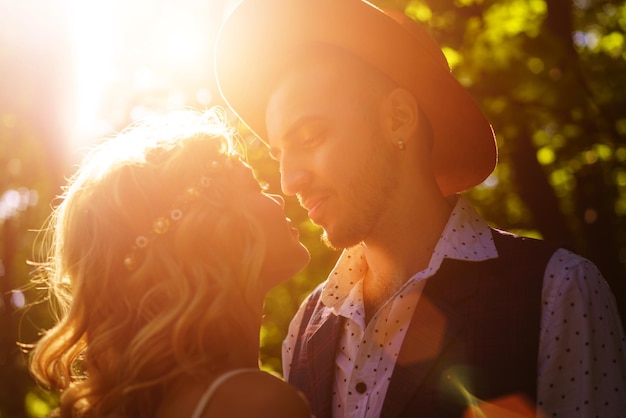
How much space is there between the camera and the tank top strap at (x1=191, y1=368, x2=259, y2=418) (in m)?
2.22

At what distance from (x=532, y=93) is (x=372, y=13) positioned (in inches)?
258

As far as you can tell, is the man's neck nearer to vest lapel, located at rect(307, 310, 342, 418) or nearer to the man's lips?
vest lapel, located at rect(307, 310, 342, 418)

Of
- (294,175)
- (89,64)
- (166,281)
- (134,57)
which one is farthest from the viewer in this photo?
(89,64)

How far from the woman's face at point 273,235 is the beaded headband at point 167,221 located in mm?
227

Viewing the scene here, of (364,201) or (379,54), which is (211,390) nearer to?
(364,201)

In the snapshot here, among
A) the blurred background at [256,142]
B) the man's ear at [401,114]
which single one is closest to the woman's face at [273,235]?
the man's ear at [401,114]

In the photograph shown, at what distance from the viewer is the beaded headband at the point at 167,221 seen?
261 cm

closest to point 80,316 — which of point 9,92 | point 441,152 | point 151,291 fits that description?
point 151,291

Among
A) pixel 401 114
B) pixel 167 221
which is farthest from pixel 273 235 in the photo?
pixel 401 114

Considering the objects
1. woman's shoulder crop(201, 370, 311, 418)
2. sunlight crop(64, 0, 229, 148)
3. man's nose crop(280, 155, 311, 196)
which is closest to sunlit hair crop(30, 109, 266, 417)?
woman's shoulder crop(201, 370, 311, 418)

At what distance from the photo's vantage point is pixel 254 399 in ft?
7.34

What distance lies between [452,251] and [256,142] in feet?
19.6

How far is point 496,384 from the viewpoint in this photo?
290 centimetres

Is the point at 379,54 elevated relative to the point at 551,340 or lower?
elevated
